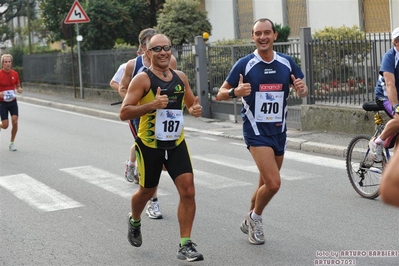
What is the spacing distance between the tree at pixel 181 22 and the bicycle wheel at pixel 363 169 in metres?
14.3

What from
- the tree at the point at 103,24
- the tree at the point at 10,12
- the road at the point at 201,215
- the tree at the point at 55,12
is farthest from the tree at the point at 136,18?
the tree at the point at 10,12

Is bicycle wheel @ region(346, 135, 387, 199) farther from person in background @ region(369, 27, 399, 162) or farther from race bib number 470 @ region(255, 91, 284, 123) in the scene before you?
race bib number 470 @ region(255, 91, 284, 123)

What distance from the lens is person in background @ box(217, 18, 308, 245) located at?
645 centimetres

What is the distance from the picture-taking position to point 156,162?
20.4ft

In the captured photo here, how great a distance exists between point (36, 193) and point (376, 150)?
422 cm

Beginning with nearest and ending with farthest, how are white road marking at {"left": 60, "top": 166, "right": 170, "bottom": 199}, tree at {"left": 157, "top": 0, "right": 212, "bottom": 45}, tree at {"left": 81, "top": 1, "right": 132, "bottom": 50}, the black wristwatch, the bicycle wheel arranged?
the black wristwatch < the bicycle wheel < white road marking at {"left": 60, "top": 166, "right": 170, "bottom": 199} < tree at {"left": 157, "top": 0, "right": 212, "bottom": 45} < tree at {"left": 81, "top": 1, "right": 132, "bottom": 50}

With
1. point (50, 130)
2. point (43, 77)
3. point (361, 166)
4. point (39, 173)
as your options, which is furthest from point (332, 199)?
point (43, 77)

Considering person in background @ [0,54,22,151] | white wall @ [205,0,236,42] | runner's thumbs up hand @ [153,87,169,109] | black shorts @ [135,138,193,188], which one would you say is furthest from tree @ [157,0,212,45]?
runner's thumbs up hand @ [153,87,169,109]

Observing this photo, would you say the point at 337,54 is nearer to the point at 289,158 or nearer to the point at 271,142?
the point at 289,158

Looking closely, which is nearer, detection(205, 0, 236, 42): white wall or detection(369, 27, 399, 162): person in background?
detection(369, 27, 399, 162): person in background

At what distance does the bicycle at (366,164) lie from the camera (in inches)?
320

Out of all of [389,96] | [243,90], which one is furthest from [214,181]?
[243,90]

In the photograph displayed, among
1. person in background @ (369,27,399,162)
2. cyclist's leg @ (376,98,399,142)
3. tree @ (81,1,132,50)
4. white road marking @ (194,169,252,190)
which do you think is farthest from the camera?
tree @ (81,1,132,50)

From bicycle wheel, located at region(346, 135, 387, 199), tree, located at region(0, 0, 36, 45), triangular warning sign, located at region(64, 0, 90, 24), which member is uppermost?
tree, located at region(0, 0, 36, 45)
